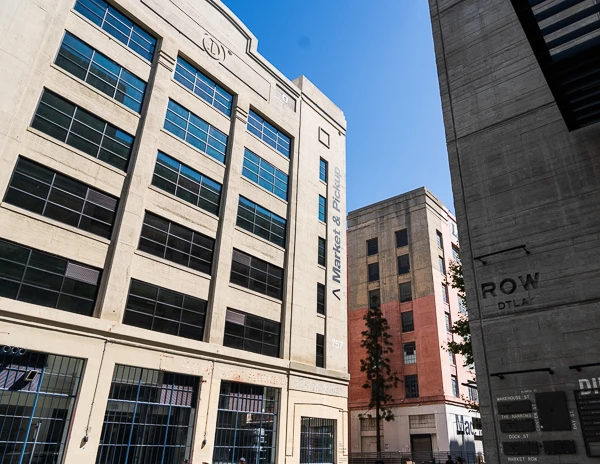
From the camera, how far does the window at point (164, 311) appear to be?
63.1ft

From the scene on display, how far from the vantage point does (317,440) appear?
82.1 feet

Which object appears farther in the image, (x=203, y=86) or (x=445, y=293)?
(x=445, y=293)

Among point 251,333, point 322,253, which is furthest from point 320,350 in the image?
point 322,253

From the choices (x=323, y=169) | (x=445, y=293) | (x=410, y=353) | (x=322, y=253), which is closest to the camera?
(x=322, y=253)

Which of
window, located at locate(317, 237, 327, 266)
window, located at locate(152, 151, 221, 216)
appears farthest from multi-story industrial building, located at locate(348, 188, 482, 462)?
window, located at locate(152, 151, 221, 216)

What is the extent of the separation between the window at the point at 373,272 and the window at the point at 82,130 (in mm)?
34468

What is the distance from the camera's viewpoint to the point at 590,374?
1130 centimetres

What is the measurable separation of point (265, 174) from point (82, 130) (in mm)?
11343

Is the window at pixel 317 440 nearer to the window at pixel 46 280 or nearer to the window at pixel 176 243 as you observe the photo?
the window at pixel 176 243

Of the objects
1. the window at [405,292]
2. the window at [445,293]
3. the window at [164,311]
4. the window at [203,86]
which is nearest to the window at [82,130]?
the window at [203,86]

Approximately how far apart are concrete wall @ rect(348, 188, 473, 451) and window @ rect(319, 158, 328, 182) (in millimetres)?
18678

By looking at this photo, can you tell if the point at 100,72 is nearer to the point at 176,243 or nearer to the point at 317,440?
the point at 176,243

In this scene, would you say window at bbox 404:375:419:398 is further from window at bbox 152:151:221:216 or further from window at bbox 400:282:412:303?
window at bbox 152:151:221:216

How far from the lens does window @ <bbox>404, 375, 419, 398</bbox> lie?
1657 inches
